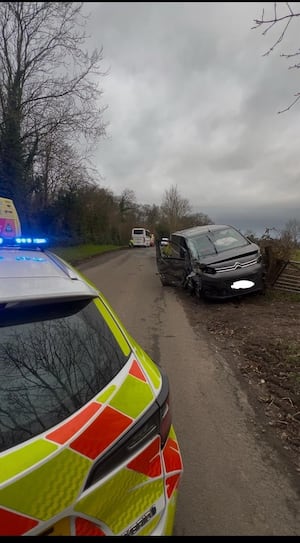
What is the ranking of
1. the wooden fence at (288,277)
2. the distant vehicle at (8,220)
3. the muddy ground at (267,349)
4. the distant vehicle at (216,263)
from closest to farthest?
the muddy ground at (267,349), the distant vehicle at (8,220), the distant vehicle at (216,263), the wooden fence at (288,277)

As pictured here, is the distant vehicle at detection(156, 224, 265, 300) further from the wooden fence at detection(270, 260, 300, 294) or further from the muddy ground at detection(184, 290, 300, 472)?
the wooden fence at detection(270, 260, 300, 294)

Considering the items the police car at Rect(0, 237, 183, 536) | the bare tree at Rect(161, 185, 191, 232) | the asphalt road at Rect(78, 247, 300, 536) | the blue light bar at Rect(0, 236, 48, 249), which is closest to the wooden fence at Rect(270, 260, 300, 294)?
the asphalt road at Rect(78, 247, 300, 536)

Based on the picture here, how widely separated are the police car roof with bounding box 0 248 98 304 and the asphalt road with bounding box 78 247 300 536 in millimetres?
1596

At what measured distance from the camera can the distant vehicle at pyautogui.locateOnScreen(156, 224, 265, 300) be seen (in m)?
8.06

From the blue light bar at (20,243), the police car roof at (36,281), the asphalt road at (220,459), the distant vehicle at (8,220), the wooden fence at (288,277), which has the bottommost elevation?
the asphalt road at (220,459)

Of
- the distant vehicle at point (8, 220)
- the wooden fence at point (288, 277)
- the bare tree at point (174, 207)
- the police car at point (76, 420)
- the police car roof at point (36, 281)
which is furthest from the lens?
the bare tree at point (174, 207)

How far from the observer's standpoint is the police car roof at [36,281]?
162 cm

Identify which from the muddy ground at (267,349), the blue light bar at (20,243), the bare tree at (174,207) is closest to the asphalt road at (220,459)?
the muddy ground at (267,349)

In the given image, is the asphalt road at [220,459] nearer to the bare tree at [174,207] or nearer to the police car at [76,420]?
the police car at [76,420]

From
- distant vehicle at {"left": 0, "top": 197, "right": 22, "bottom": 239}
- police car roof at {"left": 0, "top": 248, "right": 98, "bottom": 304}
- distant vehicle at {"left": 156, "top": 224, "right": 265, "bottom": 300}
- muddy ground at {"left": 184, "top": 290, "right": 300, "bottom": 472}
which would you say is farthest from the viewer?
distant vehicle at {"left": 156, "top": 224, "right": 265, "bottom": 300}

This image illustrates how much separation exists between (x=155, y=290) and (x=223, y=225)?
3.33m

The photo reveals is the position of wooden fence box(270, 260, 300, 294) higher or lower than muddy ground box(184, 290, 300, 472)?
higher

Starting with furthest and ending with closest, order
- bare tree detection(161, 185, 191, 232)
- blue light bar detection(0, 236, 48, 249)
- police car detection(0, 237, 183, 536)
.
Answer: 1. bare tree detection(161, 185, 191, 232)
2. blue light bar detection(0, 236, 48, 249)
3. police car detection(0, 237, 183, 536)

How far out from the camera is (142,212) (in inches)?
2968
